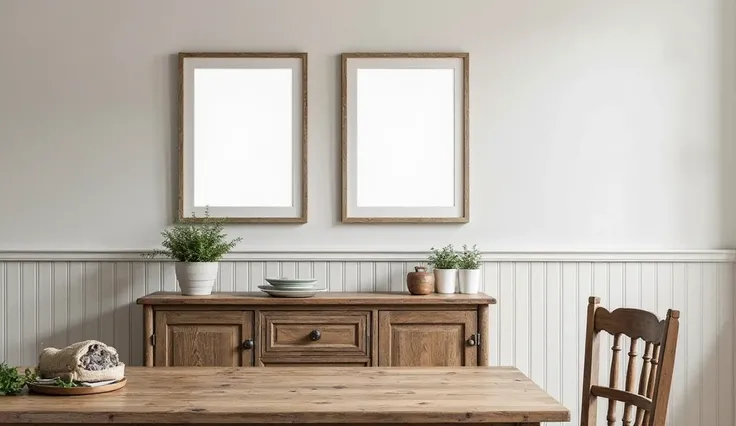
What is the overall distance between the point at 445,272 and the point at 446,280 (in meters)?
0.04

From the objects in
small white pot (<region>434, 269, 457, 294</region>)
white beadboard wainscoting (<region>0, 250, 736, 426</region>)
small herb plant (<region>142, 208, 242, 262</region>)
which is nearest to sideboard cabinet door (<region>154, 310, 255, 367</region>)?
small herb plant (<region>142, 208, 242, 262</region>)

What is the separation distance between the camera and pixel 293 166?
3896 mm

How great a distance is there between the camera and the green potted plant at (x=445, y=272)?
3.63 m

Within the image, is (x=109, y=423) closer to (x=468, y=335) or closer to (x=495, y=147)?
(x=468, y=335)

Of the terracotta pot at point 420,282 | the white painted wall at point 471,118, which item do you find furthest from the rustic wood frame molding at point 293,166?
the terracotta pot at point 420,282

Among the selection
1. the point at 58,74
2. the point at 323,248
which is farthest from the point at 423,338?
the point at 58,74

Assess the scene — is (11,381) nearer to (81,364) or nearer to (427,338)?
(81,364)

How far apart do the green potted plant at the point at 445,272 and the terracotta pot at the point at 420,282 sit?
0.14 feet

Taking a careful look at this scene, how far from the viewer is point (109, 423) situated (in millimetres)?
1961

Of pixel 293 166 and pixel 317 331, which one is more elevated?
pixel 293 166

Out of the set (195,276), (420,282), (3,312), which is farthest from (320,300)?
(3,312)

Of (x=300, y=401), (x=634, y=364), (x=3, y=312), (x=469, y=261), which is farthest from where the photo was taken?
(x=3, y=312)

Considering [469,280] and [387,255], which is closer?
[469,280]

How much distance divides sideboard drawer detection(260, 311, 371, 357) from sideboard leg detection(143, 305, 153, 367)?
0.49m
